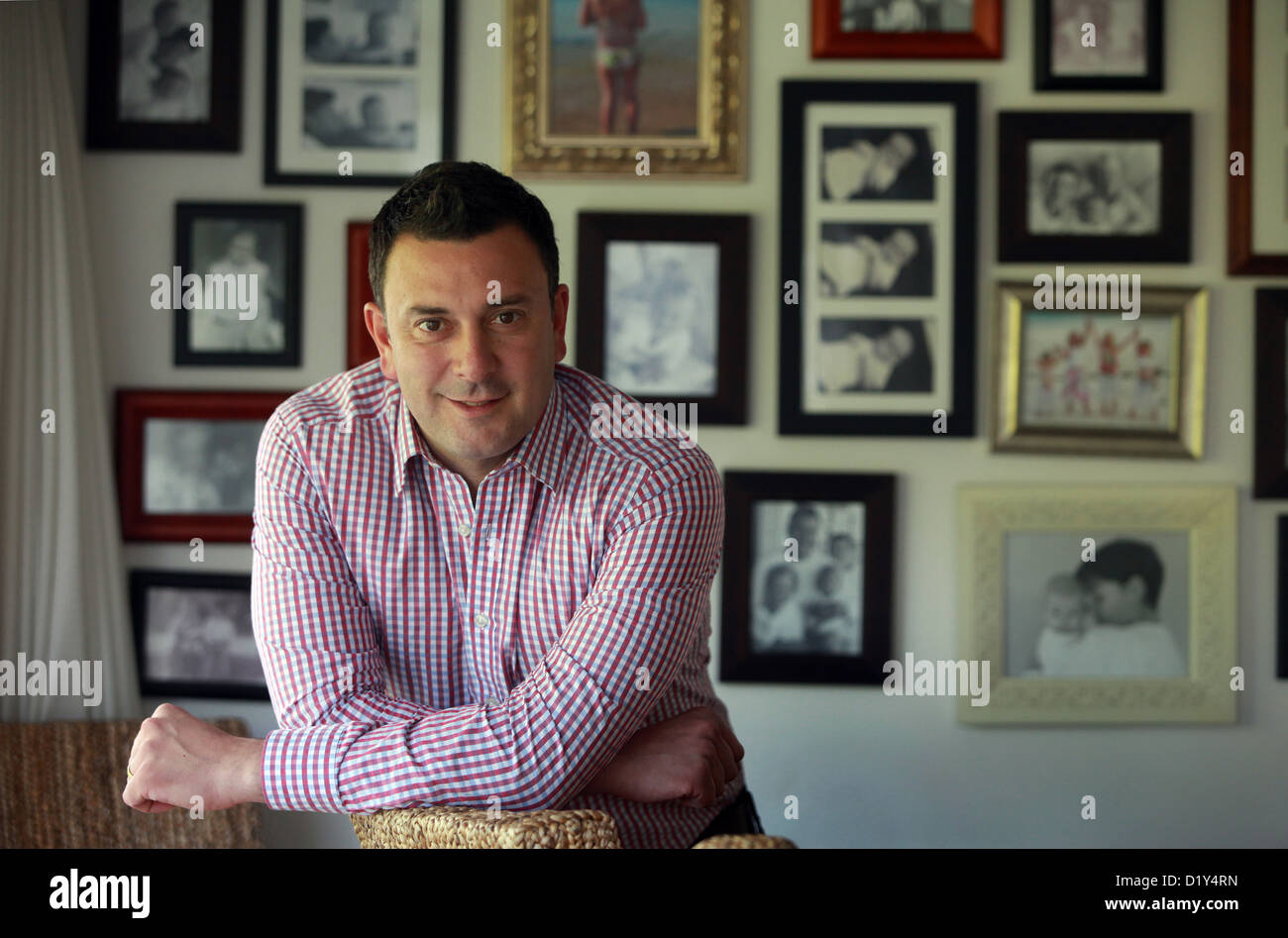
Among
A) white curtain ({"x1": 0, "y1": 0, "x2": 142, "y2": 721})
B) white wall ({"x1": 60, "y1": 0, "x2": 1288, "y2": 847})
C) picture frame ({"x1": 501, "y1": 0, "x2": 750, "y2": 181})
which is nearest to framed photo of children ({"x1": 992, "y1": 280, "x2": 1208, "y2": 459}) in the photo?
white wall ({"x1": 60, "y1": 0, "x2": 1288, "y2": 847})

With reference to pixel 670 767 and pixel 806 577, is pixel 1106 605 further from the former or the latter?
pixel 670 767

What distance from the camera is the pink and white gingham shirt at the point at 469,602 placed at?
1.23m

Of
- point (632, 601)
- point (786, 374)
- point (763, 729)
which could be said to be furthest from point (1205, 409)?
point (632, 601)

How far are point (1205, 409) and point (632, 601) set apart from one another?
68.6 inches

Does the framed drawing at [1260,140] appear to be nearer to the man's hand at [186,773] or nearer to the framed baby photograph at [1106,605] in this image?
the framed baby photograph at [1106,605]

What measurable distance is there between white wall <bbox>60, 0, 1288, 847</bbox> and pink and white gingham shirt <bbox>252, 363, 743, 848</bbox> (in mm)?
995

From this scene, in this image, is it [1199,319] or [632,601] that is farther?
[1199,319]

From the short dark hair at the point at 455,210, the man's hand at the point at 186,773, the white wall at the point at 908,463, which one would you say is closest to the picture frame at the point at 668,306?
the white wall at the point at 908,463

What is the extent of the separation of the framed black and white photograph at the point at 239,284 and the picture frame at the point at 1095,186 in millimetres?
1543

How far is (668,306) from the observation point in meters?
2.48

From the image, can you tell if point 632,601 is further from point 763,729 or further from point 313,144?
point 313,144

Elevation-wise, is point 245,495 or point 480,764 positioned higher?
point 245,495

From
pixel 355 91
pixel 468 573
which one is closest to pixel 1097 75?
pixel 355 91
